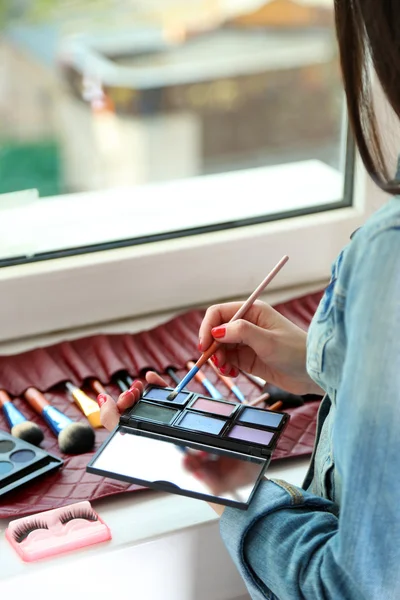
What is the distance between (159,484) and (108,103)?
9.42ft

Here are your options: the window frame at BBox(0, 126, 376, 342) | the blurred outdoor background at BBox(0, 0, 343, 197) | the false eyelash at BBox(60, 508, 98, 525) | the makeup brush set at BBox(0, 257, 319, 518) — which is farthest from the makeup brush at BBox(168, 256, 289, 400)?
the blurred outdoor background at BBox(0, 0, 343, 197)

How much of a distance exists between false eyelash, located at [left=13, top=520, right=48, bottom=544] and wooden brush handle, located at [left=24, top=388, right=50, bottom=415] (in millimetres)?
146

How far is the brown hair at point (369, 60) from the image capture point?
1.43 feet

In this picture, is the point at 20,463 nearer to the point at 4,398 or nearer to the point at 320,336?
the point at 4,398

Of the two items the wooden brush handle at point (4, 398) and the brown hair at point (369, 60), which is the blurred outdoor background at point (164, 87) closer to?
the wooden brush handle at point (4, 398)

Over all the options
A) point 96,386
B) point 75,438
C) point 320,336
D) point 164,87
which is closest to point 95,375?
point 96,386

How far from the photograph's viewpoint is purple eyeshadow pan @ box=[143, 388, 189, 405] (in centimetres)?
63

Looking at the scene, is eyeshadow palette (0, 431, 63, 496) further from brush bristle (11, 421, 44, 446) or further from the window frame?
the window frame

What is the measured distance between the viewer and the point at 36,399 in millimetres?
763

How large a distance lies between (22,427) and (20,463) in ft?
0.14

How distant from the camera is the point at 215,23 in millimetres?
3688

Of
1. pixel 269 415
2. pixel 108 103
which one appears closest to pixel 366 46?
pixel 269 415

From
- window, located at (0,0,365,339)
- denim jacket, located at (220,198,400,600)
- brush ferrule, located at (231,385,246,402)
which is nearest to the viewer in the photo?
denim jacket, located at (220,198,400,600)

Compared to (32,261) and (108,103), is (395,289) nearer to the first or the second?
(32,261)
